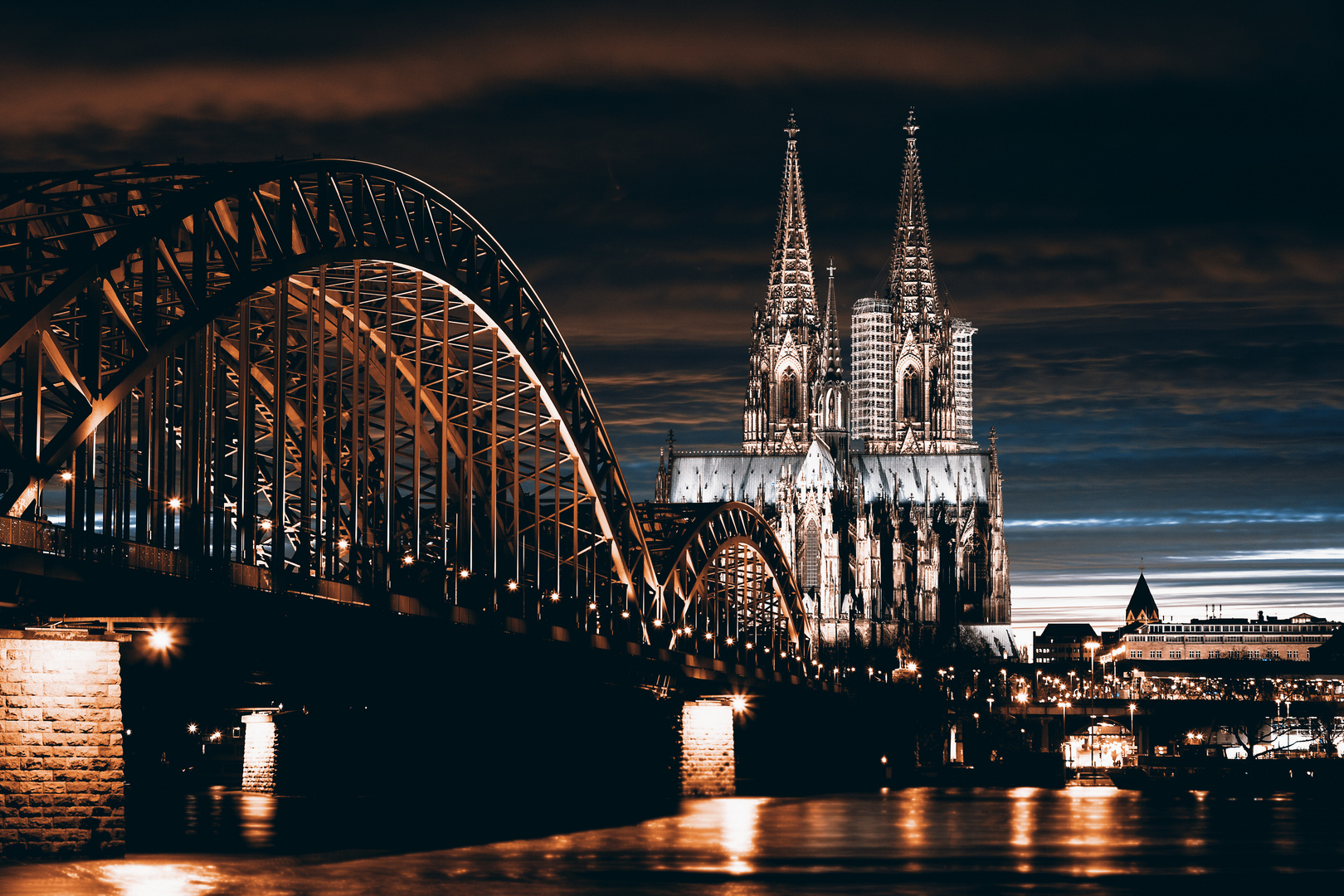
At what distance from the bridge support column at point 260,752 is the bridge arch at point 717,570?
2263 centimetres

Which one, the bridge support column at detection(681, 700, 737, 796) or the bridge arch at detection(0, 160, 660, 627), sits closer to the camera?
the bridge arch at detection(0, 160, 660, 627)

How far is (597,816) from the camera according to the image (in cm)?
8062

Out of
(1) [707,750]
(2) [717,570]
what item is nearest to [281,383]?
(1) [707,750]

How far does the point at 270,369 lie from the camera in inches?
2968

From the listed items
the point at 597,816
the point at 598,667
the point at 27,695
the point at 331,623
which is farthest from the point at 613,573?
the point at 27,695

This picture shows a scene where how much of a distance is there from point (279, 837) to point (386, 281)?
60.6 feet

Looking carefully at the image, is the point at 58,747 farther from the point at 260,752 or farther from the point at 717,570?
the point at 717,570

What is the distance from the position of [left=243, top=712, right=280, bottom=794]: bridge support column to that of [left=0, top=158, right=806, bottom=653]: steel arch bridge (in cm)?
1911

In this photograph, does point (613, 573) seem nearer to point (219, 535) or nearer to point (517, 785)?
point (517, 785)

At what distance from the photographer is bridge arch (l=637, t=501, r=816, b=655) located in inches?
4360

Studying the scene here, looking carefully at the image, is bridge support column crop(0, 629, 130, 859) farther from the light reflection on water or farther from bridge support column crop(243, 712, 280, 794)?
bridge support column crop(243, 712, 280, 794)

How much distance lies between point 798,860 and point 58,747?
2401 centimetres

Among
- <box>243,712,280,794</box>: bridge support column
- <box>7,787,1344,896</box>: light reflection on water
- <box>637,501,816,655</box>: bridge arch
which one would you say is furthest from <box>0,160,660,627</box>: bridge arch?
<box>243,712,280,794</box>: bridge support column

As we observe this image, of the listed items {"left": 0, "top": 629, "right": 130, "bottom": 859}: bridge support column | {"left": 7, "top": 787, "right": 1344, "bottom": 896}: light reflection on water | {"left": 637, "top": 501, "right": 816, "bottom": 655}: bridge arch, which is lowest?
{"left": 7, "top": 787, "right": 1344, "bottom": 896}: light reflection on water
